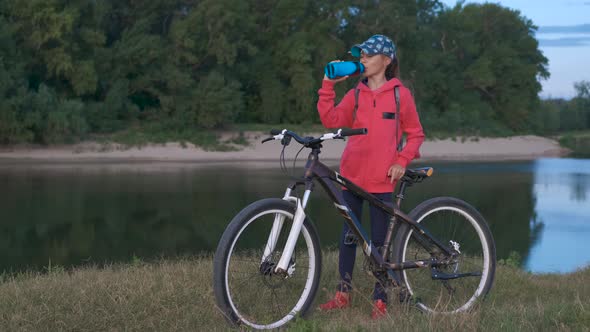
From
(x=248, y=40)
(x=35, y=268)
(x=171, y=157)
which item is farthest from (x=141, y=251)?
(x=248, y=40)

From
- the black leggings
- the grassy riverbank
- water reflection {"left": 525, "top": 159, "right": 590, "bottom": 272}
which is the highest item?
the black leggings

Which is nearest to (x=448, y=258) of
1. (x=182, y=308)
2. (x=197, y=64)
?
(x=182, y=308)

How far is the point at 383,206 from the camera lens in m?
3.92

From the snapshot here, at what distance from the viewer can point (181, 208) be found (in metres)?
13.2

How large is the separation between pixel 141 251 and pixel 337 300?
587 cm

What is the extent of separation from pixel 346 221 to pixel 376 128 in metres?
0.56

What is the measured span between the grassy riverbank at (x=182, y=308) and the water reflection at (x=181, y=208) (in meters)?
2.70

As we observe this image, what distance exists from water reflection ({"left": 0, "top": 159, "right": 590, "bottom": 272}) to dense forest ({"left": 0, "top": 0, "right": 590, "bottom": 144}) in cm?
384

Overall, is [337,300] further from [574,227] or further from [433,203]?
[574,227]

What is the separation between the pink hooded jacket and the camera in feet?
13.0

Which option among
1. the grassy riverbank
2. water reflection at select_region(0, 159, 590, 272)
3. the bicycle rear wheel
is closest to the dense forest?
water reflection at select_region(0, 159, 590, 272)

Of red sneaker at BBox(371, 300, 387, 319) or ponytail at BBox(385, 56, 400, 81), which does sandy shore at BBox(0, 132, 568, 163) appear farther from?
red sneaker at BBox(371, 300, 387, 319)

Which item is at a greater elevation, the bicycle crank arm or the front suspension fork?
the front suspension fork

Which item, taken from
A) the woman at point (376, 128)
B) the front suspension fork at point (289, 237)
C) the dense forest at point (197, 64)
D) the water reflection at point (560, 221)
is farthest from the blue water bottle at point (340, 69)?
the dense forest at point (197, 64)
